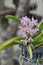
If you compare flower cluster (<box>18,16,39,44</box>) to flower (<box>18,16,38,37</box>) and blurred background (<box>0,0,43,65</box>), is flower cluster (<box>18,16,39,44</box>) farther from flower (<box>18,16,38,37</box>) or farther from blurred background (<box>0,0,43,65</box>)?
blurred background (<box>0,0,43,65</box>)

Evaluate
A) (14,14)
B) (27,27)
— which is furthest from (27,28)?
(14,14)

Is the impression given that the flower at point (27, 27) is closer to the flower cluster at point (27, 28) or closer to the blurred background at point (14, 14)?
the flower cluster at point (27, 28)

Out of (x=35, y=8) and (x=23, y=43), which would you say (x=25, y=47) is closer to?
(x=23, y=43)

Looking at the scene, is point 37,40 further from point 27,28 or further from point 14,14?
point 14,14

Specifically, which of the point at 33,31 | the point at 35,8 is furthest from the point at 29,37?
the point at 35,8

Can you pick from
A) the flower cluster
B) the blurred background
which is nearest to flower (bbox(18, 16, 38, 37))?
the flower cluster

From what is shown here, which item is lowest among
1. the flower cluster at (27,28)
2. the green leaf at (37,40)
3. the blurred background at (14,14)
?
the green leaf at (37,40)

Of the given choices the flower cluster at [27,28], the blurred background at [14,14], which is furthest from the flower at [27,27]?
the blurred background at [14,14]

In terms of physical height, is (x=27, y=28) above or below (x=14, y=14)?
below
